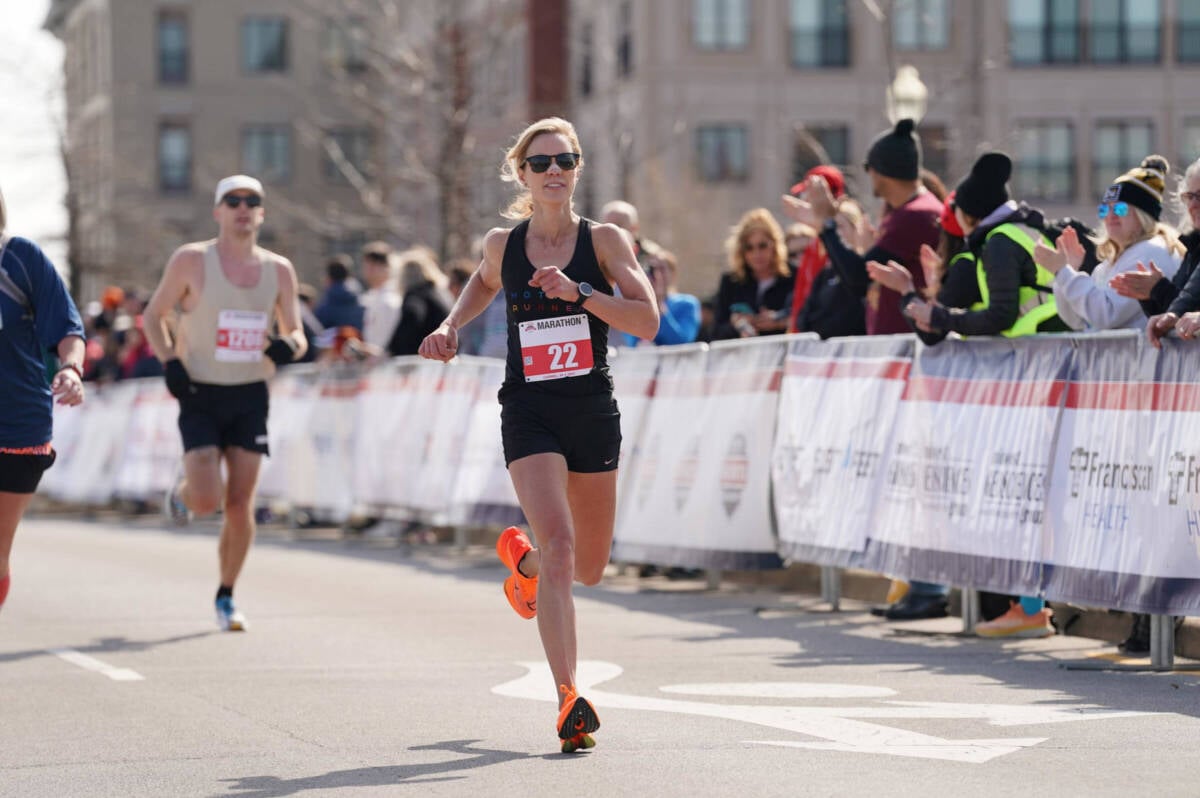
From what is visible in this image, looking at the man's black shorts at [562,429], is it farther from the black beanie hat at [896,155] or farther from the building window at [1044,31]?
the building window at [1044,31]

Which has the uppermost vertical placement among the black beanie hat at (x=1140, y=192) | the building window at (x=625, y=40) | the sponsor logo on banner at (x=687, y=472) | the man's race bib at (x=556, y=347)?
the building window at (x=625, y=40)

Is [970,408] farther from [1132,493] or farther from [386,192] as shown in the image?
[386,192]

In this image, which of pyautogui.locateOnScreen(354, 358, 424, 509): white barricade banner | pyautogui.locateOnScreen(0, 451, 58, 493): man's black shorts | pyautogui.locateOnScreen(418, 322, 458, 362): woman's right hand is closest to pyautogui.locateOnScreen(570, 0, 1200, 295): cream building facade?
pyautogui.locateOnScreen(354, 358, 424, 509): white barricade banner

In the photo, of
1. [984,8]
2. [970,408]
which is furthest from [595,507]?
[984,8]

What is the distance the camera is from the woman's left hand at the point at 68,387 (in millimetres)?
8750

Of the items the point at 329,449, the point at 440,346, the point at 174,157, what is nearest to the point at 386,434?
the point at 329,449

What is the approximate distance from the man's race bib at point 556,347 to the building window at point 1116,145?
160 feet

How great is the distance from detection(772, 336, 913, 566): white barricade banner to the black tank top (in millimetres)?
4294

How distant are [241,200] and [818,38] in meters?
44.0

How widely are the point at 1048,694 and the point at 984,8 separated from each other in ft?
154

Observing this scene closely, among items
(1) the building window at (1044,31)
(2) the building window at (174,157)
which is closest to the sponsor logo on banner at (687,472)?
(1) the building window at (1044,31)

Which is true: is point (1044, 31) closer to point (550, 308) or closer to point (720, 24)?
point (720, 24)

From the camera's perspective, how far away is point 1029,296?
1136cm

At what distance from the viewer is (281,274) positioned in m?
12.8
